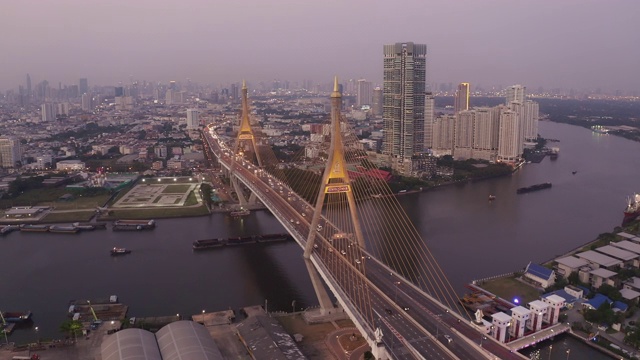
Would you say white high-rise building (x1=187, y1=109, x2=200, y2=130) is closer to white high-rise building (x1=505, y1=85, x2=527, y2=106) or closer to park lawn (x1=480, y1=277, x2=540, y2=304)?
white high-rise building (x1=505, y1=85, x2=527, y2=106)

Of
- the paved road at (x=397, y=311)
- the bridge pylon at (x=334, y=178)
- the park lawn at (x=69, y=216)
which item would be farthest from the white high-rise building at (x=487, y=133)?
the bridge pylon at (x=334, y=178)

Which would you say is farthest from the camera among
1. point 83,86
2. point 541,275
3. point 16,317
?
point 83,86

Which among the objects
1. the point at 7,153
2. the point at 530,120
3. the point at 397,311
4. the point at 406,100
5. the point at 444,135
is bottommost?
the point at 397,311

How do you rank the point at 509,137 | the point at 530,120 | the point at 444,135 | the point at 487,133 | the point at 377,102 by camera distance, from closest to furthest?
the point at 509,137 → the point at 487,133 → the point at 444,135 → the point at 530,120 → the point at 377,102

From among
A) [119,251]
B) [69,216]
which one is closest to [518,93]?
[69,216]

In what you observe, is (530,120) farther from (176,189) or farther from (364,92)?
(364,92)

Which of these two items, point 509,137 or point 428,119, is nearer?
point 509,137
